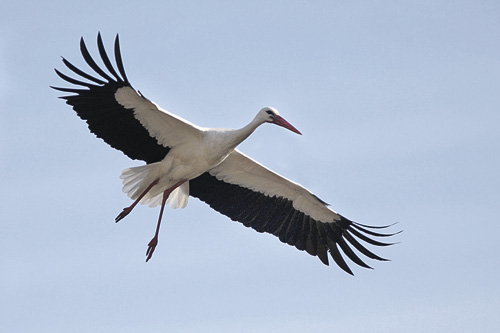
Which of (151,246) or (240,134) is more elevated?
(240,134)

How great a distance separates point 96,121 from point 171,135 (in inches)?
34.1

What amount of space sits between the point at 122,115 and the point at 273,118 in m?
1.67

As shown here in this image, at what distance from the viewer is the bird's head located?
1305cm

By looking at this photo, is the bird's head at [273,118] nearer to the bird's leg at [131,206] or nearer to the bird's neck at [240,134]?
the bird's neck at [240,134]

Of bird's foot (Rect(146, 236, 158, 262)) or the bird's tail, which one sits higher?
the bird's tail

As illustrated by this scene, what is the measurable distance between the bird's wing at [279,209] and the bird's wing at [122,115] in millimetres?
1026

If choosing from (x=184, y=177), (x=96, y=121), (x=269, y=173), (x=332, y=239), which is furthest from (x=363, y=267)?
(x=96, y=121)

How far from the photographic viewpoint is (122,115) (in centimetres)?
1271

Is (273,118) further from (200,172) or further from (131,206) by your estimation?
(131,206)

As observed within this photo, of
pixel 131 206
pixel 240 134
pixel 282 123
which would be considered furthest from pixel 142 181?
pixel 282 123

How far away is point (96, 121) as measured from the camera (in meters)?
12.6

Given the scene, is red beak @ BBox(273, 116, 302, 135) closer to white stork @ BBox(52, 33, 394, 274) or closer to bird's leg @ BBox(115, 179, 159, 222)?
white stork @ BBox(52, 33, 394, 274)

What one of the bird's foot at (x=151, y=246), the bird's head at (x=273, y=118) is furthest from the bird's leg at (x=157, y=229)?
the bird's head at (x=273, y=118)

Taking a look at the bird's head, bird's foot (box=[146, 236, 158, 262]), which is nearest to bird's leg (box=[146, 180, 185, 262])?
bird's foot (box=[146, 236, 158, 262])
